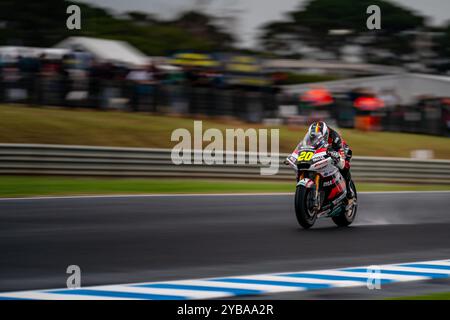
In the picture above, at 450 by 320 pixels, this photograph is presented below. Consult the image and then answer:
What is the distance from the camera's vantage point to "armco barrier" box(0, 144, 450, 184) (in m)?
15.3

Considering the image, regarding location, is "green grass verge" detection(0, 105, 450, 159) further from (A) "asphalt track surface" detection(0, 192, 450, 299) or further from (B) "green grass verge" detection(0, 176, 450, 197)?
(A) "asphalt track surface" detection(0, 192, 450, 299)

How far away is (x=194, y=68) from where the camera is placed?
72.0 feet

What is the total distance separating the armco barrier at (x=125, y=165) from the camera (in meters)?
15.3

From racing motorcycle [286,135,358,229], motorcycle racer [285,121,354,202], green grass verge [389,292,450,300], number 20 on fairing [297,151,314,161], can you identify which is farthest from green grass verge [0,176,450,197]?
green grass verge [389,292,450,300]

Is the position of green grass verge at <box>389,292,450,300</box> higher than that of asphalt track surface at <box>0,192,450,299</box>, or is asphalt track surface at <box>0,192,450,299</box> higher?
asphalt track surface at <box>0,192,450,299</box>

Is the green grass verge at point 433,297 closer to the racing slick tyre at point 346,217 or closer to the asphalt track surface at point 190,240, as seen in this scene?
the asphalt track surface at point 190,240

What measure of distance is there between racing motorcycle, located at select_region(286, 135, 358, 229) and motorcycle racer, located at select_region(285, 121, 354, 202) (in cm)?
3

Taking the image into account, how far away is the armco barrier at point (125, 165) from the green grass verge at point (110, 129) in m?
1.65

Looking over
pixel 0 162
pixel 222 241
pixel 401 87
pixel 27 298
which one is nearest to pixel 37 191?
pixel 0 162

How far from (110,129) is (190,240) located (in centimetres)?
1034

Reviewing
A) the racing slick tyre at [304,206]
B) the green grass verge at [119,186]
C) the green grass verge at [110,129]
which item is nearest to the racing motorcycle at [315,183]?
the racing slick tyre at [304,206]

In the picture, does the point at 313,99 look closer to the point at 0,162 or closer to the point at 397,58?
the point at 0,162

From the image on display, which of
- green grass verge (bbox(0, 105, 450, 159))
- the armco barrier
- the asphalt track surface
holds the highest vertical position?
green grass verge (bbox(0, 105, 450, 159))

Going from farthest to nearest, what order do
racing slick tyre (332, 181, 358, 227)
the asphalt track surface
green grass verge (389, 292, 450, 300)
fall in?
racing slick tyre (332, 181, 358, 227) < the asphalt track surface < green grass verge (389, 292, 450, 300)
